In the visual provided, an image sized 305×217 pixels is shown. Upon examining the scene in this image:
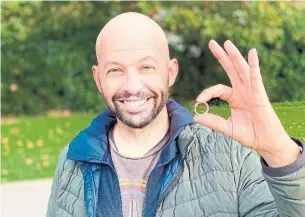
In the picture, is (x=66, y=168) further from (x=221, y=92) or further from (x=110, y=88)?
(x=221, y=92)

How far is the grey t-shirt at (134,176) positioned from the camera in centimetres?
234

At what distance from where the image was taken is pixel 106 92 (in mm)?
2361

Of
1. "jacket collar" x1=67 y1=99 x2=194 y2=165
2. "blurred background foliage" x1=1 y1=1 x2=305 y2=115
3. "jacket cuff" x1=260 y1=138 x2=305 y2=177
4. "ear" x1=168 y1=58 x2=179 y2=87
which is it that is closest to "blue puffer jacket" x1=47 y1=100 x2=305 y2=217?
"jacket collar" x1=67 y1=99 x2=194 y2=165

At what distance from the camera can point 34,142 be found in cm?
922

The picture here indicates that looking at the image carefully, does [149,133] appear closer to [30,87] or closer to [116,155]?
[116,155]

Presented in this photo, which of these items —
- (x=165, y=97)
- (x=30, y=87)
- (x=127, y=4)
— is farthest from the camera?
(x=30, y=87)

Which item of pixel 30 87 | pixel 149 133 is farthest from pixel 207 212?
pixel 30 87

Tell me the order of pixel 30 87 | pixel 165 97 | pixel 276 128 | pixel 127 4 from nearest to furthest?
pixel 276 128
pixel 165 97
pixel 127 4
pixel 30 87

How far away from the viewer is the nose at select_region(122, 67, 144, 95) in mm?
2279

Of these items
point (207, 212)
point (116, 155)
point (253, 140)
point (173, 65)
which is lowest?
point (207, 212)

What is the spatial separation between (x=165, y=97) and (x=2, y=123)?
29.7 ft

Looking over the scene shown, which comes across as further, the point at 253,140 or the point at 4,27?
the point at 4,27

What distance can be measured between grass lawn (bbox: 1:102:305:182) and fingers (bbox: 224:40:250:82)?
5.59 m

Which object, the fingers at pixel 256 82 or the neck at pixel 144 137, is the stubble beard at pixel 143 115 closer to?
the neck at pixel 144 137
